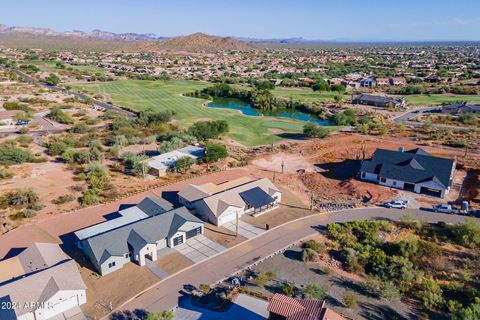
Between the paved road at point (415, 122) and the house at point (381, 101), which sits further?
the house at point (381, 101)

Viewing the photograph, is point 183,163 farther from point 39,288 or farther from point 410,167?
point 410,167

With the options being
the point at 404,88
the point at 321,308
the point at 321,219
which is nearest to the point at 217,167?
the point at 321,219

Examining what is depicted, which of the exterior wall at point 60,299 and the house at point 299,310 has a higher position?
the house at point 299,310

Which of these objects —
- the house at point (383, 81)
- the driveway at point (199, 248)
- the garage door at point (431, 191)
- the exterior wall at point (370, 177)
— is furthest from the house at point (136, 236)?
the house at point (383, 81)

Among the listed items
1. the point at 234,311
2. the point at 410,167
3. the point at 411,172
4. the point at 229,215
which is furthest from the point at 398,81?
the point at 234,311

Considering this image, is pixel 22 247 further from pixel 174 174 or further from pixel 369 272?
pixel 369 272

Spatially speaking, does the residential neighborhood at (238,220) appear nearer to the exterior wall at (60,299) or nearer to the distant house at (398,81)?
the exterior wall at (60,299)
